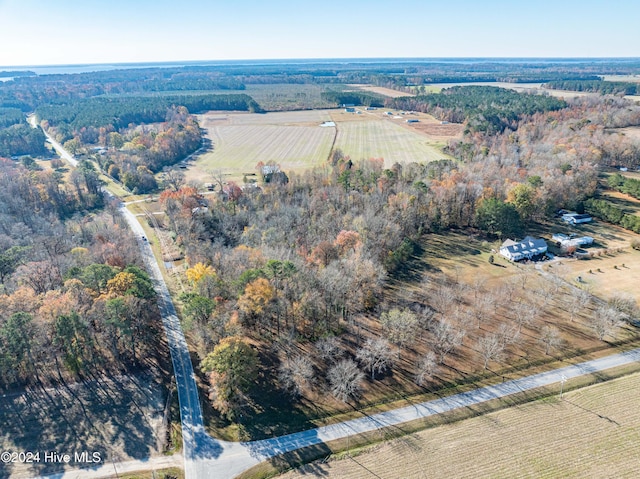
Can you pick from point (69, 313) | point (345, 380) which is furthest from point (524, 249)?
point (69, 313)

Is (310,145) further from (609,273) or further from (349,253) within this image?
(609,273)

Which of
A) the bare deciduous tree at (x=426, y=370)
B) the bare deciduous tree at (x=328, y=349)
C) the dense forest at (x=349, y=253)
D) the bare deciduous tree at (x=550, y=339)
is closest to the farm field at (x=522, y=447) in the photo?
the bare deciduous tree at (x=426, y=370)

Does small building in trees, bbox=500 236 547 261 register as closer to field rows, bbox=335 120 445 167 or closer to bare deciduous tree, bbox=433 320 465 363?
bare deciduous tree, bbox=433 320 465 363

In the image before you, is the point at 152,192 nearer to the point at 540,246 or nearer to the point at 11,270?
the point at 11,270

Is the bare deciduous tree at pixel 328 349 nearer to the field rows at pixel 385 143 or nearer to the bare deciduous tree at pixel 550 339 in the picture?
the bare deciduous tree at pixel 550 339

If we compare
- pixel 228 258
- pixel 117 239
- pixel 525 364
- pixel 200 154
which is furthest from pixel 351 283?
pixel 200 154

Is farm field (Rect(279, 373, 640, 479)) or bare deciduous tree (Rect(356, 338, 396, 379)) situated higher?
bare deciduous tree (Rect(356, 338, 396, 379))

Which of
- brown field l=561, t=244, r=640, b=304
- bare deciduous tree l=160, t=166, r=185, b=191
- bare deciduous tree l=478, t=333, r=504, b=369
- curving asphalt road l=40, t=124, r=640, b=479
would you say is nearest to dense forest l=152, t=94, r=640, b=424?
bare deciduous tree l=478, t=333, r=504, b=369
